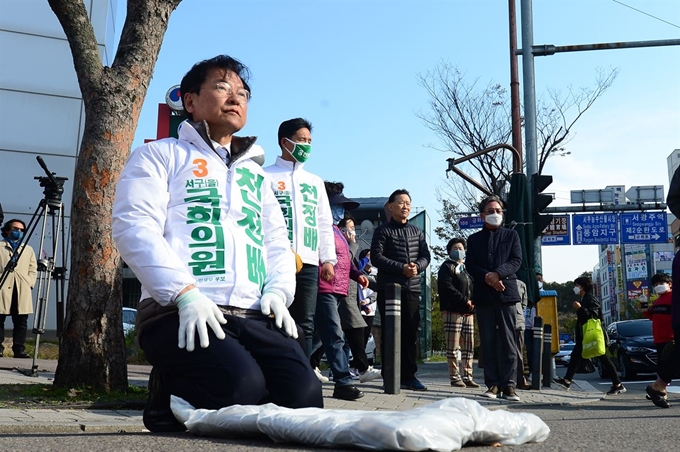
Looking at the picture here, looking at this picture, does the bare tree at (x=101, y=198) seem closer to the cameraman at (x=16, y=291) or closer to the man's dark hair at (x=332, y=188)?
the man's dark hair at (x=332, y=188)

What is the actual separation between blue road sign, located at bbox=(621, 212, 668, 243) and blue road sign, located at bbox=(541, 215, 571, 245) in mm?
2696

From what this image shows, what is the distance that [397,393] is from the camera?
7980mm

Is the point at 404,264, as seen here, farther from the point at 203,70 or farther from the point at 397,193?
the point at 203,70

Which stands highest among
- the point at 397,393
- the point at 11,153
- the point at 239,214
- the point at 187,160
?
the point at 11,153

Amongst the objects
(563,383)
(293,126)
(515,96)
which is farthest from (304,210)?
(515,96)

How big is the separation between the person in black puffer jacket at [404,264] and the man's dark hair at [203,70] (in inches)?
187

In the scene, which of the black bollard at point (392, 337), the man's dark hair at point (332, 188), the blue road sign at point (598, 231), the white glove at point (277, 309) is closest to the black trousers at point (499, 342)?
the black bollard at point (392, 337)

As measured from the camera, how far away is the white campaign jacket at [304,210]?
21.3 feet

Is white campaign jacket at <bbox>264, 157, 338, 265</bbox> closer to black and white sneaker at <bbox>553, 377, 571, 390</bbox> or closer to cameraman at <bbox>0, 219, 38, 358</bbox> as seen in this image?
cameraman at <bbox>0, 219, 38, 358</bbox>

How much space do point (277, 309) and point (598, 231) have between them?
30.2 m

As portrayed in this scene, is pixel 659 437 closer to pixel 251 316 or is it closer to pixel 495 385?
pixel 251 316

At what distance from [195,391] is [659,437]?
7.08 feet

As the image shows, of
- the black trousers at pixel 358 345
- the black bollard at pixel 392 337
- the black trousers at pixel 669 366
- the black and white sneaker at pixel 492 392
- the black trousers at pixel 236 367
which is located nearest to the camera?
the black trousers at pixel 236 367

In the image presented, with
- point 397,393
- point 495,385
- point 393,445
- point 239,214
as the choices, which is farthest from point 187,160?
point 495,385
